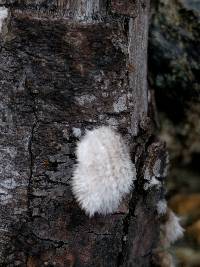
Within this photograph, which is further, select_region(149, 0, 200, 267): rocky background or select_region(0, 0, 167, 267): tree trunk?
select_region(149, 0, 200, 267): rocky background

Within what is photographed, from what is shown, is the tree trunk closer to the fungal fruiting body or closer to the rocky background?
the fungal fruiting body

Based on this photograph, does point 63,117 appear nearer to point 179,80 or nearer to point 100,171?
point 100,171

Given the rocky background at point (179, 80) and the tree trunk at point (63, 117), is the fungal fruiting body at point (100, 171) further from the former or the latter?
the rocky background at point (179, 80)

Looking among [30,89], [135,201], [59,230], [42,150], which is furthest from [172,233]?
[30,89]

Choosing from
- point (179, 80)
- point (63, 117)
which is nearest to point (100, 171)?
point (63, 117)

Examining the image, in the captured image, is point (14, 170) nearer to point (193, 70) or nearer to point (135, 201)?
point (135, 201)

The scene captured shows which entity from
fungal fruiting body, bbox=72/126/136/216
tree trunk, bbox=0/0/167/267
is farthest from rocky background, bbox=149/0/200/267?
fungal fruiting body, bbox=72/126/136/216
